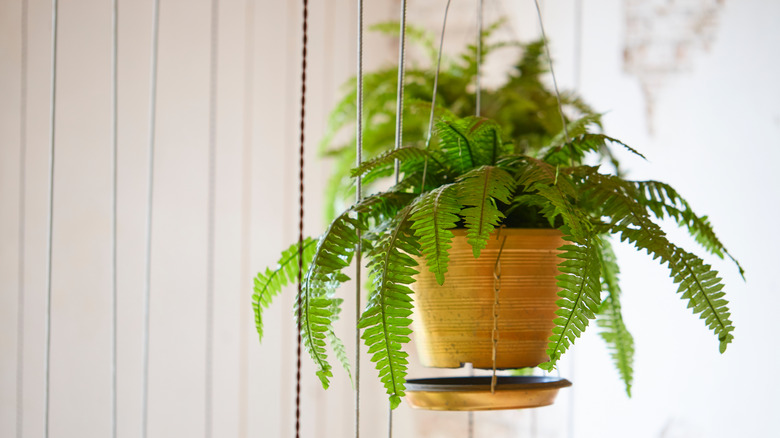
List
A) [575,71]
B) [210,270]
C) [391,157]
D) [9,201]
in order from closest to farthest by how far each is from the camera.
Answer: [391,157], [9,201], [575,71], [210,270]

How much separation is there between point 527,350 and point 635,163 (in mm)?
1123

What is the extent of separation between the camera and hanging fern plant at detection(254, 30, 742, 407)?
0.78 m

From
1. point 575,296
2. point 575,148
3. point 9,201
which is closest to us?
point 575,296

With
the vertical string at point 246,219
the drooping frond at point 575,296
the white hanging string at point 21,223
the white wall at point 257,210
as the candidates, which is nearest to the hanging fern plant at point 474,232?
the drooping frond at point 575,296

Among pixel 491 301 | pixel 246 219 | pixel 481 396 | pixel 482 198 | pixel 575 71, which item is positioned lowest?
pixel 481 396

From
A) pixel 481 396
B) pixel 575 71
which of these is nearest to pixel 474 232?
pixel 481 396

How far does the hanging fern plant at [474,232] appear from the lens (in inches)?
30.8

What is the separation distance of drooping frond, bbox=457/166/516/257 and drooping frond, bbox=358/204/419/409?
8cm

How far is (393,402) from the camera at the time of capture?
30.1 inches

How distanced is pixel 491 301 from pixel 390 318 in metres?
0.18

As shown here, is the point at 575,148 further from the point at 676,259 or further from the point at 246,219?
the point at 246,219

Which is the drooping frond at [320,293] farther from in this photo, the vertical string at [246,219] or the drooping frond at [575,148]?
the vertical string at [246,219]

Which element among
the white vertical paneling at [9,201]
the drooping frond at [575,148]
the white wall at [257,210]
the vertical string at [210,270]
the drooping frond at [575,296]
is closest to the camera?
the drooping frond at [575,296]

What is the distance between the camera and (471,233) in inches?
30.8
